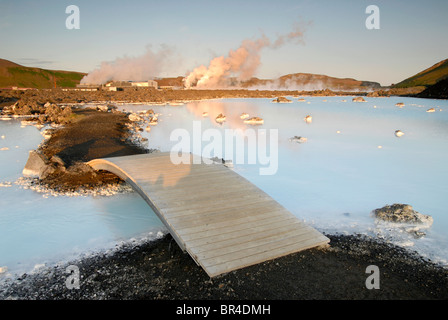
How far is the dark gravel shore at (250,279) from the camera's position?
4.74 meters

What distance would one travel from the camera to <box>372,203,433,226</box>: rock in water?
7266 mm

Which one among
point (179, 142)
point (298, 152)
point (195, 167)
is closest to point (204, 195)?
point (195, 167)

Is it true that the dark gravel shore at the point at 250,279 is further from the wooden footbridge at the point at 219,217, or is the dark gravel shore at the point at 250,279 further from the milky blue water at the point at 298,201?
the milky blue water at the point at 298,201

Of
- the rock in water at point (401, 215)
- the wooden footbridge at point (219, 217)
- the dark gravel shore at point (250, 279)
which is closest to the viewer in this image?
the dark gravel shore at point (250, 279)

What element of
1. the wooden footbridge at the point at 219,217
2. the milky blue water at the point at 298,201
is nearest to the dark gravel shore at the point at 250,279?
the wooden footbridge at the point at 219,217

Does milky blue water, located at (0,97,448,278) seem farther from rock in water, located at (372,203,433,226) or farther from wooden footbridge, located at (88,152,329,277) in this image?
wooden footbridge, located at (88,152,329,277)

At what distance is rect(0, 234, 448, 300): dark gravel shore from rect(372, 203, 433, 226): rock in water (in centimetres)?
153

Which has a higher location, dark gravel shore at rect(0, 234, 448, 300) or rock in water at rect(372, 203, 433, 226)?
rock in water at rect(372, 203, 433, 226)

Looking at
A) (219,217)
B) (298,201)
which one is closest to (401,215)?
(298,201)

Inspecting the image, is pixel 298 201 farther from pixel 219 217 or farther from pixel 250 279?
pixel 250 279

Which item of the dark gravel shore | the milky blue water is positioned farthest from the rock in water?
the dark gravel shore

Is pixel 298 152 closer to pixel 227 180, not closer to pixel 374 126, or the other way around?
pixel 227 180

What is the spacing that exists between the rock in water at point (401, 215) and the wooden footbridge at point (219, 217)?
2423mm
